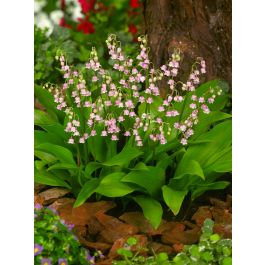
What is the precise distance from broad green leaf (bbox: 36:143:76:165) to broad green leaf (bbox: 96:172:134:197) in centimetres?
27

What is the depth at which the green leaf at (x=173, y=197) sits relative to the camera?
3570 mm

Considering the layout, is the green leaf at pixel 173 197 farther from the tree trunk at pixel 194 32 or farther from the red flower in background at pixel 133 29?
the red flower in background at pixel 133 29

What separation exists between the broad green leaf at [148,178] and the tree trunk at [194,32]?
966 millimetres

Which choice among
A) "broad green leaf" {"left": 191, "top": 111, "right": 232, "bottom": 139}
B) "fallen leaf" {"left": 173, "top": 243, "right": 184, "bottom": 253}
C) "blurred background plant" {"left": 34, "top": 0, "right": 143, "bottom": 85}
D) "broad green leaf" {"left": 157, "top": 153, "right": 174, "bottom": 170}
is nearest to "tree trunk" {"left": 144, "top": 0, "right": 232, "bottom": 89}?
"broad green leaf" {"left": 191, "top": 111, "right": 232, "bottom": 139}

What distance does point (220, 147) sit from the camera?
Result: 400 centimetres

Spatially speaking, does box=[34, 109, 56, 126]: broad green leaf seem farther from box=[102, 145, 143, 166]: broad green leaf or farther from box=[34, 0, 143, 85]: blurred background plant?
box=[34, 0, 143, 85]: blurred background plant

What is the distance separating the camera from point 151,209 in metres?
3.73

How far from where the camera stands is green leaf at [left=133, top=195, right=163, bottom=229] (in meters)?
3.65

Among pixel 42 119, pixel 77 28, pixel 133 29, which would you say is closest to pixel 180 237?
pixel 42 119

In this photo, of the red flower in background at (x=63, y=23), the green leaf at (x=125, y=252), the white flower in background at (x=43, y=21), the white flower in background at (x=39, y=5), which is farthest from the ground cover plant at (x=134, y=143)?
the white flower in background at (x=39, y=5)
